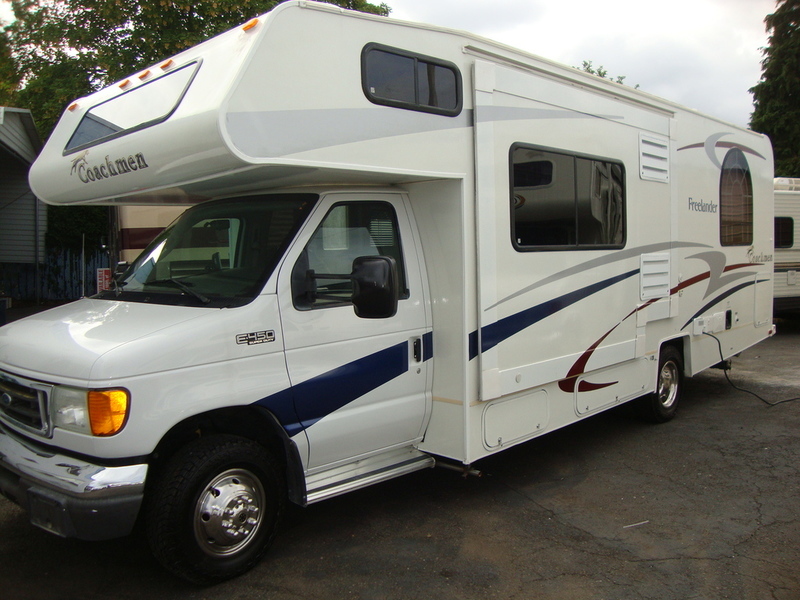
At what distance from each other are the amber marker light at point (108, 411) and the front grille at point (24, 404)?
39cm

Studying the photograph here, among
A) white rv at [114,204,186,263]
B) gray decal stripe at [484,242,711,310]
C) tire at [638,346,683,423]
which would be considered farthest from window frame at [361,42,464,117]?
white rv at [114,204,186,263]

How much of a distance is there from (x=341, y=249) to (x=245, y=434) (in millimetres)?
1238

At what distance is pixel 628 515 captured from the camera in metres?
4.80

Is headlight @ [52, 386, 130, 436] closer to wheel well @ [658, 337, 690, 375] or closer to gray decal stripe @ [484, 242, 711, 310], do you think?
gray decal stripe @ [484, 242, 711, 310]

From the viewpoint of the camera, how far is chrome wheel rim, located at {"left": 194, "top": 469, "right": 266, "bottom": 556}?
3646mm

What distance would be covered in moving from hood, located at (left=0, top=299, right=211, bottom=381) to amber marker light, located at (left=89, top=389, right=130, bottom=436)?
0.12 metres

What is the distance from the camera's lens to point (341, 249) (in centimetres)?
423

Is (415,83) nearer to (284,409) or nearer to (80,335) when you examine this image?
(284,409)

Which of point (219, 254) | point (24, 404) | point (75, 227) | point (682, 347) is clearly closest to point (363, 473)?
point (219, 254)

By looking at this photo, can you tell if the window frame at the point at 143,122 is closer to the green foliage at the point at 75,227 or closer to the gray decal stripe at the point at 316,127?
the gray decal stripe at the point at 316,127

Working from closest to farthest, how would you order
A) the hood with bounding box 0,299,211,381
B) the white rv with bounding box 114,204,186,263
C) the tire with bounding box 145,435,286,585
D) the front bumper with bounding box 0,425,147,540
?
the front bumper with bounding box 0,425,147,540, the hood with bounding box 0,299,211,381, the tire with bounding box 145,435,286,585, the white rv with bounding box 114,204,186,263

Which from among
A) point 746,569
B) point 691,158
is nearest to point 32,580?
point 746,569

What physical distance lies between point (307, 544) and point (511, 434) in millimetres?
1604

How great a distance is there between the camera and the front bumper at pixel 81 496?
3266mm
